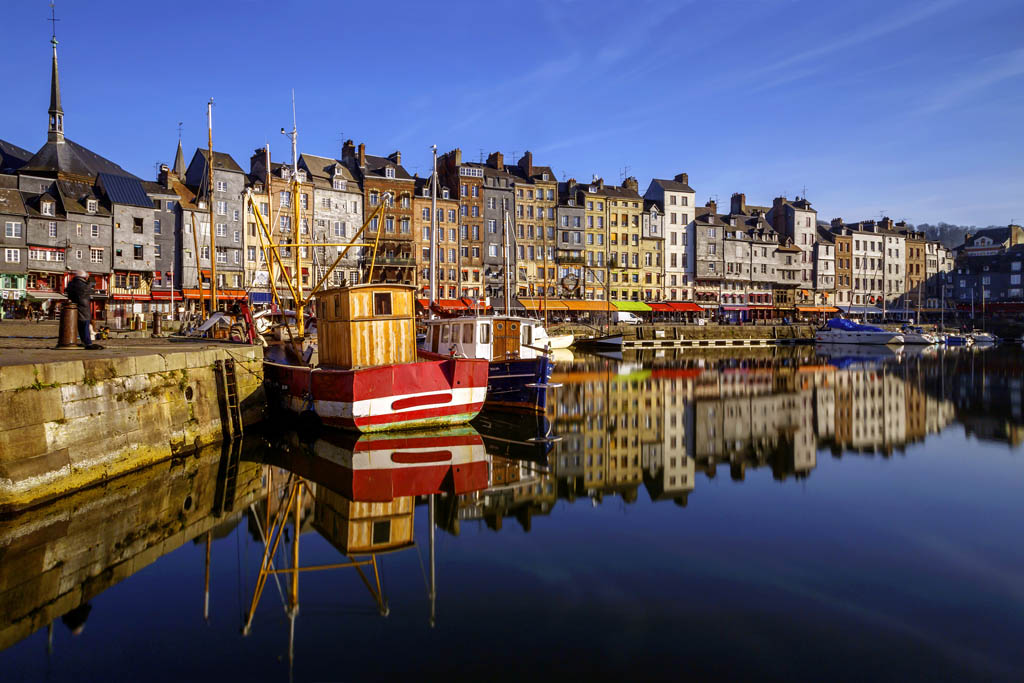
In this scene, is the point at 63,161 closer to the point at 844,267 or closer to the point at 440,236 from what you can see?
the point at 440,236

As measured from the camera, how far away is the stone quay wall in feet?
33.5

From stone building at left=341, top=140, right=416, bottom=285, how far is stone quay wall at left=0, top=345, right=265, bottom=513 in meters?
42.8

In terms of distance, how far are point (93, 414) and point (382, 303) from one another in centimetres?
732

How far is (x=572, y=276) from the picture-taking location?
70.1 metres

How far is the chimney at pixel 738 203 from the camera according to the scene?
87.8 meters

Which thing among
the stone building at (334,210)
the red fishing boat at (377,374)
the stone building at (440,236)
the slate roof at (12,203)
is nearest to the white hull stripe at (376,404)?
the red fishing boat at (377,374)

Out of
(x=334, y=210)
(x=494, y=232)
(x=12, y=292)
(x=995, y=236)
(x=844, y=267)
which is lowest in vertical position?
(x=12, y=292)

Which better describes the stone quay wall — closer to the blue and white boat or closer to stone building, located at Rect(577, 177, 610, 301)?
the blue and white boat

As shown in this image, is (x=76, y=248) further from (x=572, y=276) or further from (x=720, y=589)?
(x=720, y=589)

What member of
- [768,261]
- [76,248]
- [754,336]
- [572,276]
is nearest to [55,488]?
[76,248]

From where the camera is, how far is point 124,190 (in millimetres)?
50188

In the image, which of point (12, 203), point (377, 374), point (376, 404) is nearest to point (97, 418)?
point (377, 374)

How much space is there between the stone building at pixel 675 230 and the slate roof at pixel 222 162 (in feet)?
148

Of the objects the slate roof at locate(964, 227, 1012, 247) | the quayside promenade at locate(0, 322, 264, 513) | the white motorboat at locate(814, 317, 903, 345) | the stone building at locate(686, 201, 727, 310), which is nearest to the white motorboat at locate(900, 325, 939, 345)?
the white motorboat at locate(814, 317, 903, 345)
